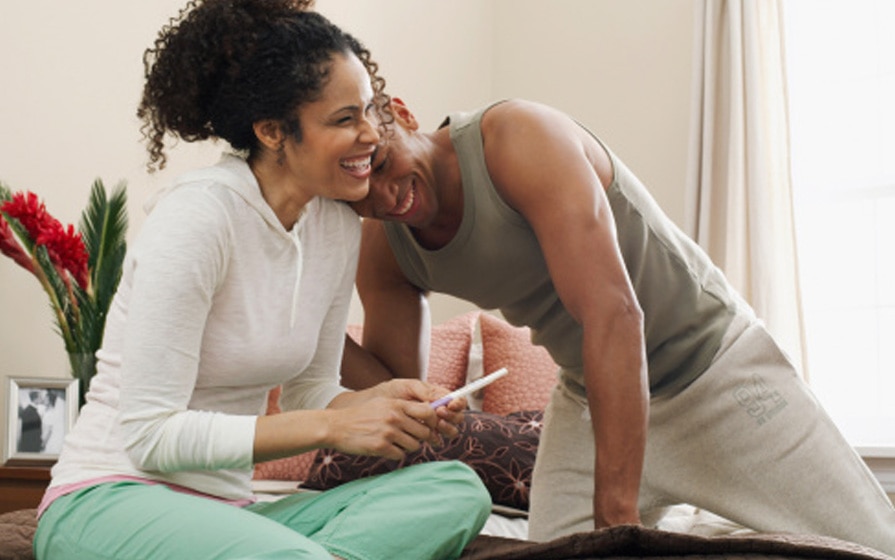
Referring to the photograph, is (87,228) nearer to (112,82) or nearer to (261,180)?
(112,82)

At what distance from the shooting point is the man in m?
1.94

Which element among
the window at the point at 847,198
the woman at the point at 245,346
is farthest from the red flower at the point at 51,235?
the window at the point at 847,198

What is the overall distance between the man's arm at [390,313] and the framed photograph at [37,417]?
0.99 m

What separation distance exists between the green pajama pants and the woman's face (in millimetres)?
452

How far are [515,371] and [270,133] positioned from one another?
181cm

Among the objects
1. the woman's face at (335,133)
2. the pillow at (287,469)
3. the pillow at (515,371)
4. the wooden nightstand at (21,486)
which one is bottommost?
A: the pillow at (287,469)

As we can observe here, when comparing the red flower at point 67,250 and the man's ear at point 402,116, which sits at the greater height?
the man's ear at point 402,116

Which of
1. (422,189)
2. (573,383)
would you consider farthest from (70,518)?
(573,383)

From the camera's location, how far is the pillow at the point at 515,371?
334cm

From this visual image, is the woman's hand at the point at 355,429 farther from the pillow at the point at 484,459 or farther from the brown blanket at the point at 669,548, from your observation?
the pillow at the point at 484,459

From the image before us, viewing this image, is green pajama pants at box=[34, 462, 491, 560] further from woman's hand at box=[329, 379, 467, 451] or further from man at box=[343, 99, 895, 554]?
man at box=[343, 99, 895, 554]

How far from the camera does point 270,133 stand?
1.71m

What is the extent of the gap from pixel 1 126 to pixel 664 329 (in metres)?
2.06

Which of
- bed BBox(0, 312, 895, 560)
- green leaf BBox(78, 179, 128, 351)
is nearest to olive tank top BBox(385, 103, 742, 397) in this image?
bed BBox(0, 312, 895, 560)
